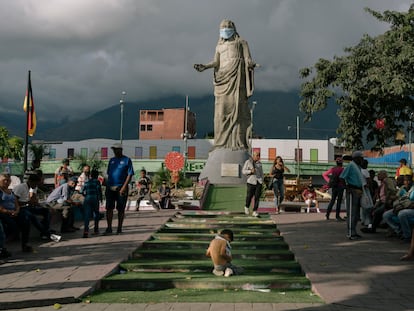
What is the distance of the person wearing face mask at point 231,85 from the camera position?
897 inches

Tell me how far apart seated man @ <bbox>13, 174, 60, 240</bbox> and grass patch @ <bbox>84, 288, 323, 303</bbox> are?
3.76 meters

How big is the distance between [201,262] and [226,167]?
1436cm

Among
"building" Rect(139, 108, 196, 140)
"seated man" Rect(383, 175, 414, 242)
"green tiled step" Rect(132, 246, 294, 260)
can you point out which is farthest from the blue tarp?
"green tiled step" Rect(132, 246, 294, 260)

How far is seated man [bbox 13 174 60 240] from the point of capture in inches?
361

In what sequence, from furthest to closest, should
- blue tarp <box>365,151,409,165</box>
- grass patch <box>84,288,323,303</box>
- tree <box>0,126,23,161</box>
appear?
blue tarp <box>365,151,409,165</box> < tree <box>0,126,23,161</box> < grass patch <box>84,288,323,303</box>

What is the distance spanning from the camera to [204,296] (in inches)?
230

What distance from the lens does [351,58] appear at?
21.3 meters

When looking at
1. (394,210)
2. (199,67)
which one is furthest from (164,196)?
(394,210)

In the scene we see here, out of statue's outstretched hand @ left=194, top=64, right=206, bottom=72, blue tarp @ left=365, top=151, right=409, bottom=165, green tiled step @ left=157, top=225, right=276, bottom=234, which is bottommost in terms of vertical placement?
green tiled step @ left=157, top=225, right=276, bottom=234

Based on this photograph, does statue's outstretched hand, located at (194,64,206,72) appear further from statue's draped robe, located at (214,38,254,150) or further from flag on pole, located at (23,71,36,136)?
flag on pole, located at (23,71,36,136)

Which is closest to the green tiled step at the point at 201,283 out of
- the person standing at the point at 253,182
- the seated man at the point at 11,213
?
the seated man at the point at 11,213

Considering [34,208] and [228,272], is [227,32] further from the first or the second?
[228,272]

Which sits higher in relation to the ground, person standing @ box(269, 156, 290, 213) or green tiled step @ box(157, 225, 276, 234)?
person standing @ box(269, 156, 290, 213)

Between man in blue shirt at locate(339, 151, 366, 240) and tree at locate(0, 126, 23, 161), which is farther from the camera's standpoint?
tree at locate(0, 126, 23, 161)
